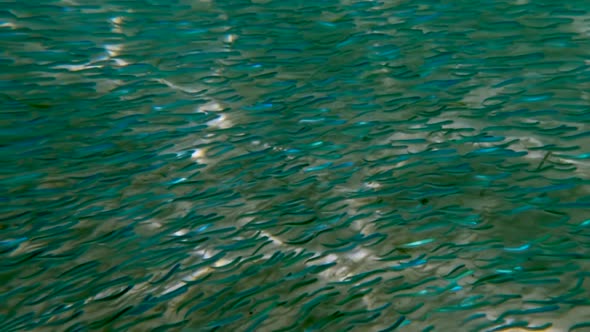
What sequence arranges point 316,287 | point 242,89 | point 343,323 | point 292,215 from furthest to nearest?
point 242,89 < point 292,215 < point 316,287 < point 343,323

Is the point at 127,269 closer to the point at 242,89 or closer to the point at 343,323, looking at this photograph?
the point at 343,323

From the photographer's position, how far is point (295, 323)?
5.47 feet

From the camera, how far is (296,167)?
2318 mm

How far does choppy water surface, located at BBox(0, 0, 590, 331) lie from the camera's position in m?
1.75

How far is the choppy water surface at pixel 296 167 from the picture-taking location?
175 cm

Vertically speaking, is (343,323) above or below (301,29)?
below

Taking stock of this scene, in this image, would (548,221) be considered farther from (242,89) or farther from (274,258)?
(242,89)

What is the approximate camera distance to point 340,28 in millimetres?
3322

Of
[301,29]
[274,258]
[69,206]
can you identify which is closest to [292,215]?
[274,258]

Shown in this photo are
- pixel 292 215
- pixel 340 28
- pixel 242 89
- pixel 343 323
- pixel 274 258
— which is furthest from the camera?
pixel 340 28

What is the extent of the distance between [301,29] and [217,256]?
168cm

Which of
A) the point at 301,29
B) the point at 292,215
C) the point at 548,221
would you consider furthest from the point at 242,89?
the point at 548,221

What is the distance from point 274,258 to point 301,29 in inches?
66.4

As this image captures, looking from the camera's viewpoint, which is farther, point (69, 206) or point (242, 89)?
point (242, 89)
